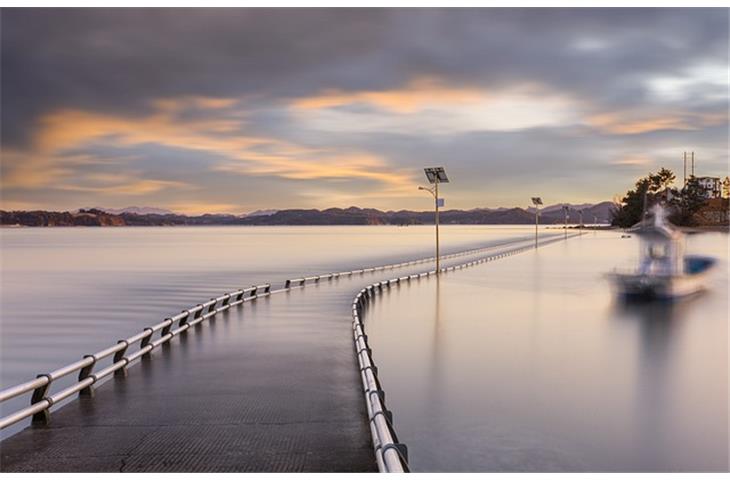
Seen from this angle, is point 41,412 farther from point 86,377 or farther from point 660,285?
point 660,285

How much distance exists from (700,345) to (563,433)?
12292mm

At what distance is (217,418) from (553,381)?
950 centimetres

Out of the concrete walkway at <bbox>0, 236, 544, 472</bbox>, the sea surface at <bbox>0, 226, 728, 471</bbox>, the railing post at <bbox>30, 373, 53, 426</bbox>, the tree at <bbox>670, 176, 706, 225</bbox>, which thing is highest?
the tree at <bbox>670, 176, 706, 225</bbox>

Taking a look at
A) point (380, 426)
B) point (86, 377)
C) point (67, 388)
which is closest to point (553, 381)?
point (380, 426)

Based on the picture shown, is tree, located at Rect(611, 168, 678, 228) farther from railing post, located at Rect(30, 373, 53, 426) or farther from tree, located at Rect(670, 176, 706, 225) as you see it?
railing post, located at Rect(30, 373, 53, 426)

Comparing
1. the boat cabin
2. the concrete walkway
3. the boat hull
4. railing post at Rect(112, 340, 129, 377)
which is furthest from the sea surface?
railing post at Rect(112, 340, 129, 377)

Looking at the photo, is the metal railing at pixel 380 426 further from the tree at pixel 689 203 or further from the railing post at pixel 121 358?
the tree at pixel 689 203

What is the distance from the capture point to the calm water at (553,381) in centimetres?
1165

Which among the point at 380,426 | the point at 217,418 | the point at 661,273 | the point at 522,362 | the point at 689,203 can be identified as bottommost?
the point at 522,362

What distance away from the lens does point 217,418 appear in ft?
32.8

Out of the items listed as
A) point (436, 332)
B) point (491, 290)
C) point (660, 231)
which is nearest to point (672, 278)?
point (660, 231)

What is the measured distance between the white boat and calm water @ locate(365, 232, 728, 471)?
5081 millimetres

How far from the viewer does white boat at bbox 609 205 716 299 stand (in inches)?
1531

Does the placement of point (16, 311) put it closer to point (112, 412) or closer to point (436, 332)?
point (436, 332)
